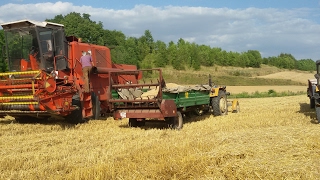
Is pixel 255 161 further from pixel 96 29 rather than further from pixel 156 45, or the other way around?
pixel 156 45

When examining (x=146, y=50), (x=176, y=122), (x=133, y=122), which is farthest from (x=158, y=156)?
(x=146, y=50)

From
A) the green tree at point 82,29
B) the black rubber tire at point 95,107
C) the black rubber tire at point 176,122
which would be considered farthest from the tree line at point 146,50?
the black rubber tire at point 176,122

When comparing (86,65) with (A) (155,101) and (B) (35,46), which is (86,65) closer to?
(B) (35,46)

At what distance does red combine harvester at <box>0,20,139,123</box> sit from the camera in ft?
30.1

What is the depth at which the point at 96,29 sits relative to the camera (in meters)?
63.8

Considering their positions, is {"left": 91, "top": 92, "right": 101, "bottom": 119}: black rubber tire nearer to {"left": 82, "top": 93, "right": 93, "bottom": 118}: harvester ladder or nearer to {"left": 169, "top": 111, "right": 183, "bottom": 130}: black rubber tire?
{"left": 82, "top": 93, "right": 93, "bottom": 118}: harvester ladder

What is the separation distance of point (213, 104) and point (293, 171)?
312 inches

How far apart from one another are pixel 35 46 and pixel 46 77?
74.5 inches

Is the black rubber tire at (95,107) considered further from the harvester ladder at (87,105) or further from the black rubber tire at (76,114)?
the black rubber tire at (76,114)

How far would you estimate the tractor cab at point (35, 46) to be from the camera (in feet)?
34.4

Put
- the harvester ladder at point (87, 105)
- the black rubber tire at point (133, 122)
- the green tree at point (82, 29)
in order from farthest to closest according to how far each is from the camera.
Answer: the green tree at point (82, 29)
the harvester ladder at point (87, 105)
the black rubber tire at point (133, 122)

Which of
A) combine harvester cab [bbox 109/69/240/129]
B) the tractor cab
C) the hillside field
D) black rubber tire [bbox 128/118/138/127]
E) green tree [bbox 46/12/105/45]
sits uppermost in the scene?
green tree [bbox 46/12/105/45]

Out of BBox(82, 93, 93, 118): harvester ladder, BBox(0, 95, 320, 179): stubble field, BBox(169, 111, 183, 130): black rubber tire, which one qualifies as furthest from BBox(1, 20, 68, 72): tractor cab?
BBox(169, 111, 183, 130): black rubber tire

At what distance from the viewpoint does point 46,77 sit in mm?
9164
